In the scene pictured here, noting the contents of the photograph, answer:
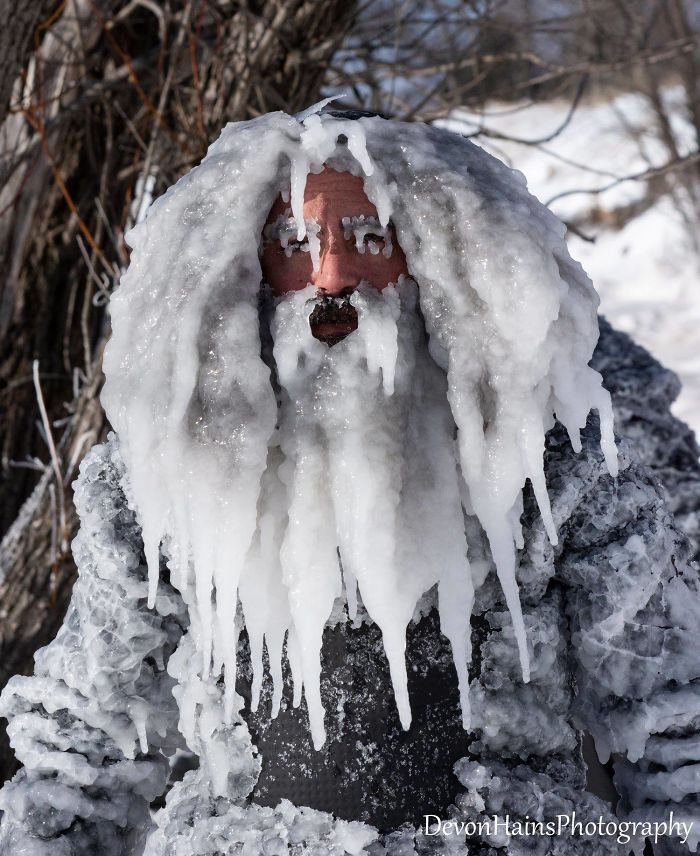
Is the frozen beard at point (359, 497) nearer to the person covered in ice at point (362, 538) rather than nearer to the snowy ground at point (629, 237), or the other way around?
the person covered in ice at point (362, 538)

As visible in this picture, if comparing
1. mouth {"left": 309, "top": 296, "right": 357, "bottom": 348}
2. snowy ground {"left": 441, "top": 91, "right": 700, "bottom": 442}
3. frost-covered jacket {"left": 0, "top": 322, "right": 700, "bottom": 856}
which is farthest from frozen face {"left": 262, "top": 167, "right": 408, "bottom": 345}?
snowy ground {"left": 441, "top": 91, "right": 700, "bottom": 442}

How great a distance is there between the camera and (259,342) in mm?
1221

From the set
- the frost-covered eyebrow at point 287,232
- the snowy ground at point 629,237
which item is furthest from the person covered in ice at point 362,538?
the snowy ground at point 629,237

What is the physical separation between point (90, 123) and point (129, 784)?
206 centimetres

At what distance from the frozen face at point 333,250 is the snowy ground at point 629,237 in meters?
4.84

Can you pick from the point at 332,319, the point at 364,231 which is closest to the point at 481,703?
the point at 332,319

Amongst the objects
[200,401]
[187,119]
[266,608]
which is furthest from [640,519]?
[187,119]

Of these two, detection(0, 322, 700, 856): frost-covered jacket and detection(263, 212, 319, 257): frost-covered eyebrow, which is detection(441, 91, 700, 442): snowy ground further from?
detection(263, 212, 319, 257): frost-covered eyebrow

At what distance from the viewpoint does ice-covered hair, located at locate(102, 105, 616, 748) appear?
119 centimetres

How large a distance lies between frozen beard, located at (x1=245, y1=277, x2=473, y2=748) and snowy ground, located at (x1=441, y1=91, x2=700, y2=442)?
481 centimetres

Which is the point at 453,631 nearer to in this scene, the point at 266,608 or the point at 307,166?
the point at 266,608

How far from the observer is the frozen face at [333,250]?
1.23 meters

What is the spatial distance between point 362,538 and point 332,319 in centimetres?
31

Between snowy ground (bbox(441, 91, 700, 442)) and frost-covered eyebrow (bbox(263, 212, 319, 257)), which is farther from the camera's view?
snowy ground (bbox(441, 91, 700, 442))
